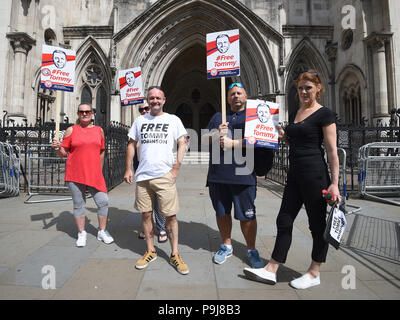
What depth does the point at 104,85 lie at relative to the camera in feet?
51.9

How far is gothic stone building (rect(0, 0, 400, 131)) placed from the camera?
12.1 m

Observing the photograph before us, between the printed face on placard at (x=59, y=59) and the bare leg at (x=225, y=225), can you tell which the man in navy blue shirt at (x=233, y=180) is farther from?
the printed face on placard at (x=59, y=59)

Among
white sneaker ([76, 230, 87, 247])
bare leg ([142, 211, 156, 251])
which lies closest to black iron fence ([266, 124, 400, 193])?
bare leg ([142, 211, 156, 251])

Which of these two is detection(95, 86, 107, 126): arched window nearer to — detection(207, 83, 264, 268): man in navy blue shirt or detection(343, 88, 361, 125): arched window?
detection(207, 83, 264, 268): man in navy blue shirt

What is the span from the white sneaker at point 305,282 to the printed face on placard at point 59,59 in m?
5.33

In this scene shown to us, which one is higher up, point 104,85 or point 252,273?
point 104,85

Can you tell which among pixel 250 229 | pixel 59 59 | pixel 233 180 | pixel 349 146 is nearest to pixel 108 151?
pixel 59 59

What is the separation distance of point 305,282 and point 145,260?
1.70 m

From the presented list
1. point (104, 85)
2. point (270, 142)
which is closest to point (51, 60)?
point (270, 142)

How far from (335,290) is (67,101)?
55.0 ft

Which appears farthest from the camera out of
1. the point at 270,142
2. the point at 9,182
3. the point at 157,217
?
the point at 9,182

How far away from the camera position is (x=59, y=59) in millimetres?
4820

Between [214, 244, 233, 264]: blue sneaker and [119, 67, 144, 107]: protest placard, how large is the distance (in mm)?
6139

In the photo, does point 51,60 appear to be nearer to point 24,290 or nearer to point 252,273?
point 24,290
